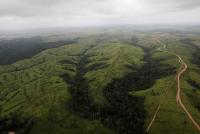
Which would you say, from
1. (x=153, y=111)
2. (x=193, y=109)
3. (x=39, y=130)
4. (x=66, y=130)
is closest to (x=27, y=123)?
(x=39, y=130)

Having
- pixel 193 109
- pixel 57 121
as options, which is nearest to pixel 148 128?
pixel 193 109

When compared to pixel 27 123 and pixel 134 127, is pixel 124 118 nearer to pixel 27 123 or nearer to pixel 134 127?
pixel 134 127

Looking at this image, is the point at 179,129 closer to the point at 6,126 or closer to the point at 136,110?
the point at 136,110

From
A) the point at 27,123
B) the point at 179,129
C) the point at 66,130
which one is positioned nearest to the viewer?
the point at 179,129

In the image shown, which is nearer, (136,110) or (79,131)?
(79,131)

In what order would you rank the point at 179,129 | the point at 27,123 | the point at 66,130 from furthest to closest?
the point at 27,123, the point at 66,130, the point at 179,129

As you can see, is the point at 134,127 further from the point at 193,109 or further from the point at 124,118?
the point at 193,109

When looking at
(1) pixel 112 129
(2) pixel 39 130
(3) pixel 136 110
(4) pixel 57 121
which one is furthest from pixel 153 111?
(2) pixel 39 130

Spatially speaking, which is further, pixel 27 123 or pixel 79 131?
pixel 27 123
